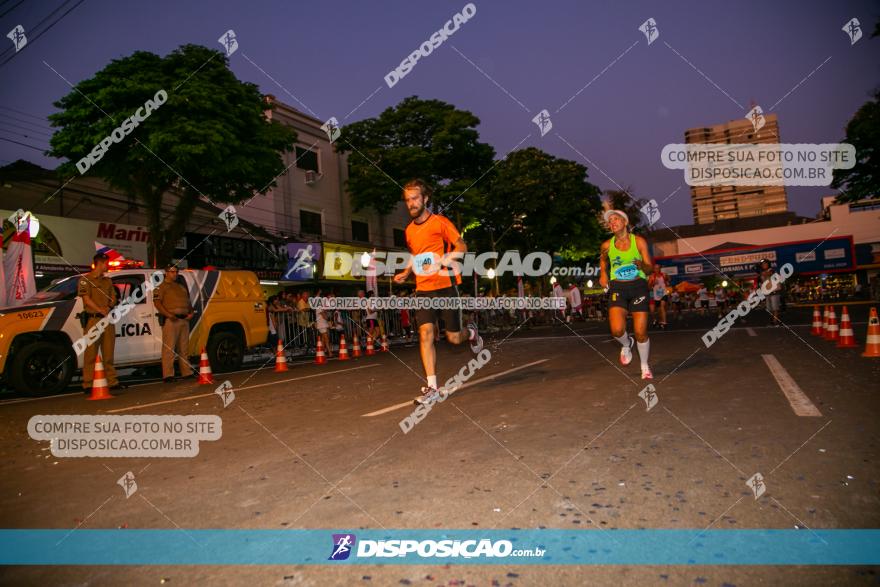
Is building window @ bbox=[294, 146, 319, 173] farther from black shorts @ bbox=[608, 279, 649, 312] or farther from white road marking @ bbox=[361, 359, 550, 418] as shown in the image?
black shorts @ bbox=[608, 279, 649, 312]

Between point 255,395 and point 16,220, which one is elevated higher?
point 16,220

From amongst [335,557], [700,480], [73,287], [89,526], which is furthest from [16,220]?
[700,480]

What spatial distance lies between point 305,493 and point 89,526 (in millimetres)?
1108

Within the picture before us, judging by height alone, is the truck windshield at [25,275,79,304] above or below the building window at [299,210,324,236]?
below

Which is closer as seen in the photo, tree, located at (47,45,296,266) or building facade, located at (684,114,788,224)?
tree, located at (47,45,296,266)

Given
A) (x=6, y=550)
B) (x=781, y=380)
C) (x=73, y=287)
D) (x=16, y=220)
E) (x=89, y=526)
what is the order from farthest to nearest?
1. (x=16, y=220)
2. (x=73, y=287)
3. (x=781, y=380)
4. (x=89, y=526)
5. (x=6, y=550)

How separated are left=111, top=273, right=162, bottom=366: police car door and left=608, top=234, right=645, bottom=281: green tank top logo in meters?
8.52

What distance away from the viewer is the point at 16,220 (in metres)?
12.7

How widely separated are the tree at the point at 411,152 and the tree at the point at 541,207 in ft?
6.31

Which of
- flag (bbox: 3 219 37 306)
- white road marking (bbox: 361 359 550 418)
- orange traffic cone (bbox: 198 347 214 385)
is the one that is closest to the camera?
white road marking (bbox: 361 359 550 418)

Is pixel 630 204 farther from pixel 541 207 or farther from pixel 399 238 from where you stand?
pixel 399 238

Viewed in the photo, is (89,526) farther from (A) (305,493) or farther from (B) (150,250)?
(B) (150,250)

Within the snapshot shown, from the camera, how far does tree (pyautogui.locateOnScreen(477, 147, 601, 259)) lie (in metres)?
32.9

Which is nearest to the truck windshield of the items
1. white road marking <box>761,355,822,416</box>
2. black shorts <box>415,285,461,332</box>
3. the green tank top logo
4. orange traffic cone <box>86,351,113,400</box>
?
orange traffic cone <box>86,351,113,400</box>
